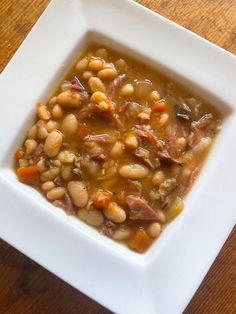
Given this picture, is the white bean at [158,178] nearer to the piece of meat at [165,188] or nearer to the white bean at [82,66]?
the piece of meat at [165,188]

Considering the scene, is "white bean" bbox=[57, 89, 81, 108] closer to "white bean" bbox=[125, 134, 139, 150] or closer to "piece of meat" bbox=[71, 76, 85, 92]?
"piece of meat" bbox=[71, 76, 85, 92]

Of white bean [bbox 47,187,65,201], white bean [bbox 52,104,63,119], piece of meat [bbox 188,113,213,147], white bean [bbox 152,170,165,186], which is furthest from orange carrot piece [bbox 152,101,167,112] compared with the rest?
white bean [bbox 47,187,65,201]

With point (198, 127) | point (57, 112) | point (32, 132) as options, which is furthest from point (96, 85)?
point (198, 127)

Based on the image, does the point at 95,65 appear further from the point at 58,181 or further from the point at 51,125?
the point at 58,181

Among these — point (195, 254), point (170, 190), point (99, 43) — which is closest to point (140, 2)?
point (99, 43)

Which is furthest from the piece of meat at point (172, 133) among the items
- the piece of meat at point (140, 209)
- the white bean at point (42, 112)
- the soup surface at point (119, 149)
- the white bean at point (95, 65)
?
the white bean at point (42, 112)
